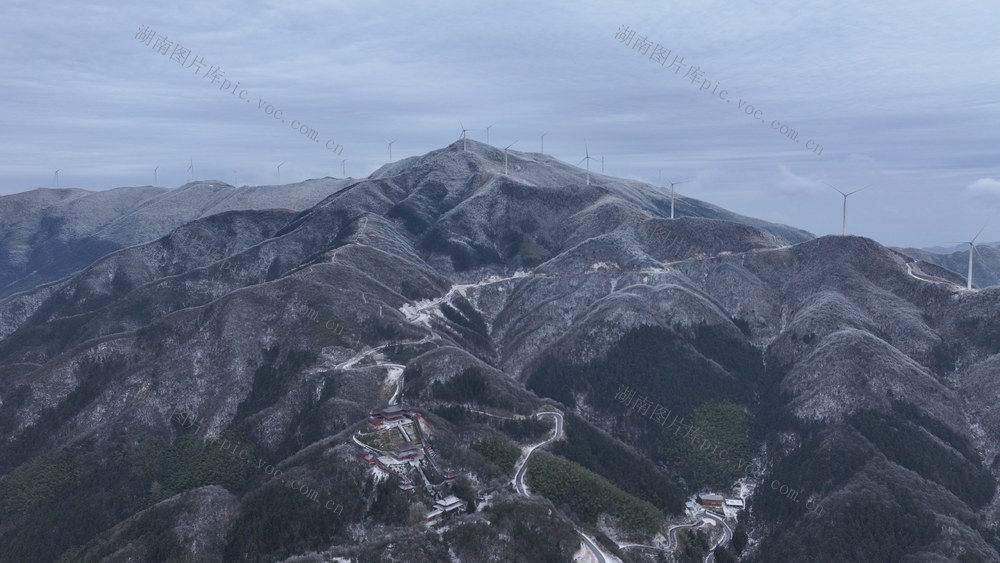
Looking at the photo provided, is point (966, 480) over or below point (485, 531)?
below

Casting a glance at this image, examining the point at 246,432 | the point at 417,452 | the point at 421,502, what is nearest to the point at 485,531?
the point at 421,502

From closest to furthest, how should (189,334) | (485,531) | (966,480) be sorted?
(485,531) → (966,480) → (189,334)

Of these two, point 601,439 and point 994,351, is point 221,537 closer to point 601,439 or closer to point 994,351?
point 601,439

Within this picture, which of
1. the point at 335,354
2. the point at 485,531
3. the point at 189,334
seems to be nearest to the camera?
the point at 485,531

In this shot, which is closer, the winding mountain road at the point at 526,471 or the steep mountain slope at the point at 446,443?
the winding mountain road at the point at 526,471

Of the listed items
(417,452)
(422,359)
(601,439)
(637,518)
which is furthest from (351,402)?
(637,518)

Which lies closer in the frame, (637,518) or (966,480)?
(637,518)

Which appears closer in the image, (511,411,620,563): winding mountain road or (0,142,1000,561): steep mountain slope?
(511,411,620,563): winding mountain road

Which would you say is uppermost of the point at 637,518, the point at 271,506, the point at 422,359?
the point at 422,359

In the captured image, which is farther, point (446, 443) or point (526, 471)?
point (526, 471)

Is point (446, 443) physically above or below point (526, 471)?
above
